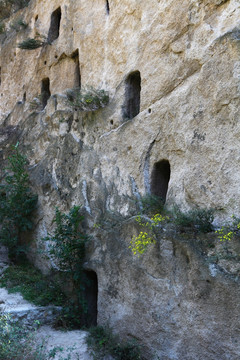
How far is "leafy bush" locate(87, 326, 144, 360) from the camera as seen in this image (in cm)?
591

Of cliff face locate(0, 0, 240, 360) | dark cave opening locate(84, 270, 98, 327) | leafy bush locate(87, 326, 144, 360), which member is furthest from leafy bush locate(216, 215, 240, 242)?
dark cave opening locate(84, 270, 98, 327)

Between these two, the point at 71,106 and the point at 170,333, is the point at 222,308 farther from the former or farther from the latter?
the point at 71,106

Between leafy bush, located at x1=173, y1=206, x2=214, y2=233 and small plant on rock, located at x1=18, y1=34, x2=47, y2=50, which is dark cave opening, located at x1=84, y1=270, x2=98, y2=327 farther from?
small plant on rock, located at x1=18, y1=34, x2=47, y2=50

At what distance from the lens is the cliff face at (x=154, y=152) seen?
530cm

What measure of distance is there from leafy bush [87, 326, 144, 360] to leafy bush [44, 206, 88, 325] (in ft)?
3.34

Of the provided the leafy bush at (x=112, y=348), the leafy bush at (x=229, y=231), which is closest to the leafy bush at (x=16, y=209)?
the leafy bush at (x=112, y=348)

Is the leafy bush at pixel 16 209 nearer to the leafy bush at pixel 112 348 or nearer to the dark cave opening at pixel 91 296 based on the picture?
the dark cave opening at pixel 91 296

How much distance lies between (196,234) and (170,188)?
3.47ft

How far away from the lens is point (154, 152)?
22.1 ft

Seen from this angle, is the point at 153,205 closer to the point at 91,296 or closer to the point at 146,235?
the point at 146,235

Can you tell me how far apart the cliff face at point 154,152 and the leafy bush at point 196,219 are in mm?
179

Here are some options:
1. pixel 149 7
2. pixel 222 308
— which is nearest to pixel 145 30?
pixel 149 7

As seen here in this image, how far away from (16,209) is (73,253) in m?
2.74

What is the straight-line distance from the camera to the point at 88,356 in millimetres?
6012
